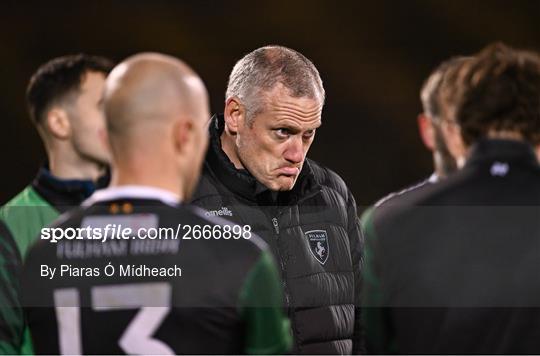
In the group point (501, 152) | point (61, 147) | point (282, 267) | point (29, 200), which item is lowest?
point (282, 267)

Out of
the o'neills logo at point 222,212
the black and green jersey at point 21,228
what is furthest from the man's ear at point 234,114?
the black and green jersey at point 21,228

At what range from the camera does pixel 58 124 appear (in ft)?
8.99

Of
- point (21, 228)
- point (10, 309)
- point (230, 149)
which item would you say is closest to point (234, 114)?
point (230, 149)

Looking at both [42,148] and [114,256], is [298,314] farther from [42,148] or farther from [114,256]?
[42,148]

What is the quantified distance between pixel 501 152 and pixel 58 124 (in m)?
1.34

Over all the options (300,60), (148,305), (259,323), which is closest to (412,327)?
(259,323)

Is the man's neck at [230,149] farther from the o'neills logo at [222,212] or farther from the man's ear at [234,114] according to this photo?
the o'neills logo at [222,212]

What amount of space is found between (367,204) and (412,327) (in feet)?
12.2

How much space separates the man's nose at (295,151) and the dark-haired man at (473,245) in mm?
963

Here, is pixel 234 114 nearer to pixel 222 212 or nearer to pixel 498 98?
pixel 222 212

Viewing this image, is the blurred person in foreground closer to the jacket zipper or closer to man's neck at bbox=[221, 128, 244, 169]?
the jacket zipper

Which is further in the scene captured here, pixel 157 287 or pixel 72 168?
pixel 72 168

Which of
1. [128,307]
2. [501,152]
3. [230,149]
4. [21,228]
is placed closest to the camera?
[128,307]

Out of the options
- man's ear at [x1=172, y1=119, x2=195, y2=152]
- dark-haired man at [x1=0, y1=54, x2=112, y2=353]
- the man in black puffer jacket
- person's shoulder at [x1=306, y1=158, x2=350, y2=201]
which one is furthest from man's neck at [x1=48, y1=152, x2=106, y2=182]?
man's ear at [x1=172, y1=119, x2=195, y2=152]
